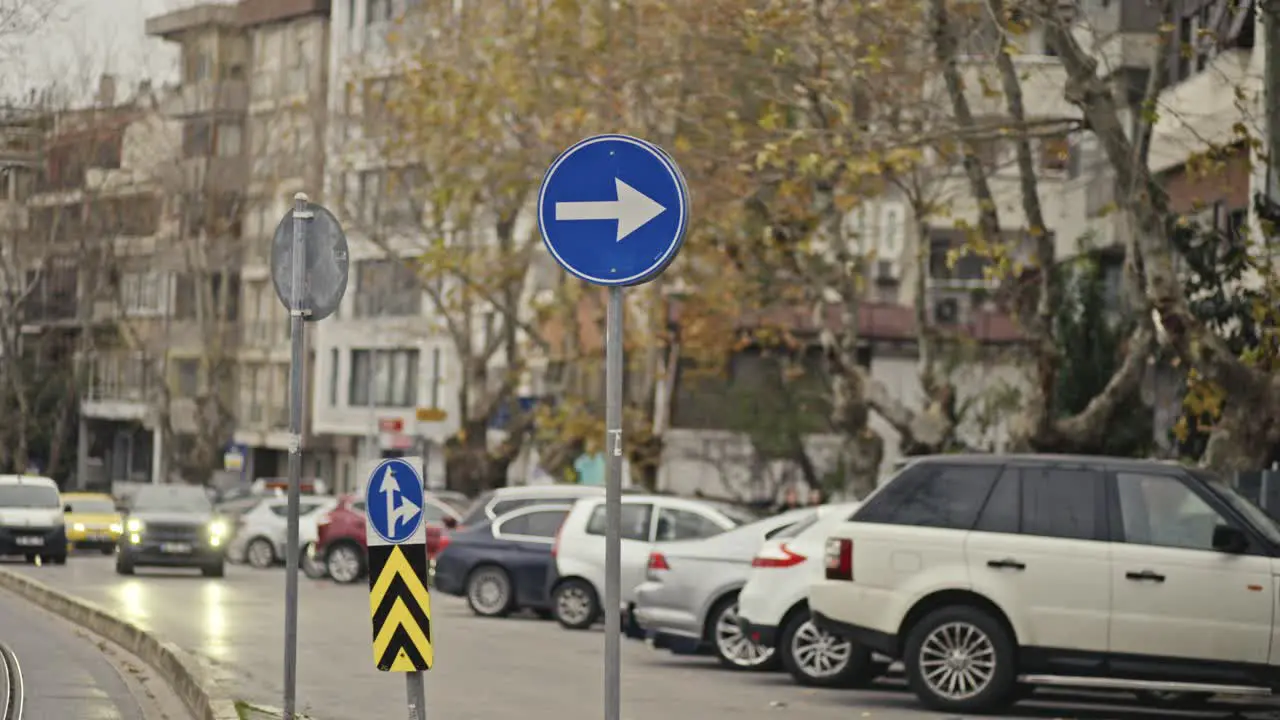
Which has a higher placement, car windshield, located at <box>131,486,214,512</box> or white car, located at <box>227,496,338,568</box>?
car windshield, located at <box>131,486,214,512</box>

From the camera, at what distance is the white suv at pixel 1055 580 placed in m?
→ 16.5

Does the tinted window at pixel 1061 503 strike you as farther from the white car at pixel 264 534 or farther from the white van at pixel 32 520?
the white car at pixel 264 534

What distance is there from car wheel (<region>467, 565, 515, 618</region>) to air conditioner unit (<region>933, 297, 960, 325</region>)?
24941 millimetres

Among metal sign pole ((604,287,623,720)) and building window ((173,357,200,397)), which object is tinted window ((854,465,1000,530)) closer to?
metal sign pole ((604,287,623,720))

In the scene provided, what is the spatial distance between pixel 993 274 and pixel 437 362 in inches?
2131

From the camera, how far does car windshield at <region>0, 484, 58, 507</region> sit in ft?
144

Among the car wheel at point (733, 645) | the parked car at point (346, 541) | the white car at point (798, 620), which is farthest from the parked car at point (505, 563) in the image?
the white car at point (798, 620)

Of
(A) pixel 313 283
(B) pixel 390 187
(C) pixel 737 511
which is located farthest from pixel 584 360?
(A) pixel 313 283

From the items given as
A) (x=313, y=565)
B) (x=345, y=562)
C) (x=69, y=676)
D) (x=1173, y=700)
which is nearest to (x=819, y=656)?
(x=1173, y=700)

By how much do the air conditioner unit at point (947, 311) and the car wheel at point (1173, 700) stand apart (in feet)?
112

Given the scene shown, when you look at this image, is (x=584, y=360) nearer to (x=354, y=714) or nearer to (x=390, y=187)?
(x=390, y=187)

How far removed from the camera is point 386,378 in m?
78.7

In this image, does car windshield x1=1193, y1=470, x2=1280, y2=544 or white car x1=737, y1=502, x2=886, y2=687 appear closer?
car windshield x1=1193, y1=470, x2=1280, y2=544

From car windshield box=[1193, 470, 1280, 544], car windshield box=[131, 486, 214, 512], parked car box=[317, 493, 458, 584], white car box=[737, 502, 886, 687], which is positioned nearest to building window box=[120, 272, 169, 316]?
car windshield box=[131, 486, 214, 512]
